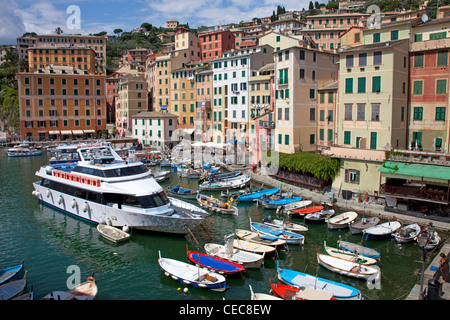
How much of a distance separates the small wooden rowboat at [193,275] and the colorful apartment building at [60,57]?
275 ft

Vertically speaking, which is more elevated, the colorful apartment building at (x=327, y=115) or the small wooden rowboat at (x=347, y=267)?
the colorful apartment building at (x=327, y=115)

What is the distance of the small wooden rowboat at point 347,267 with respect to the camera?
731 inches

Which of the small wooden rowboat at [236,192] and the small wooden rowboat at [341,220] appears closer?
the small wooden rowboat at [341,220]

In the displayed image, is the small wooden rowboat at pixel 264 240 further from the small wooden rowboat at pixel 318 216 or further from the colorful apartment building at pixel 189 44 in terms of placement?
the colorful apartment building at pixel 189 44

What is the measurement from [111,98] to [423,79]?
3256 inches

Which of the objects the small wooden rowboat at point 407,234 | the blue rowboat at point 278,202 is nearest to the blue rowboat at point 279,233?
the blue rowboat at point 278,202

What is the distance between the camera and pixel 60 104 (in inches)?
3009

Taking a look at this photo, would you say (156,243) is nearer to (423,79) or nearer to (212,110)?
(423,79)

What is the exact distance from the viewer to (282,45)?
5481 centimetres

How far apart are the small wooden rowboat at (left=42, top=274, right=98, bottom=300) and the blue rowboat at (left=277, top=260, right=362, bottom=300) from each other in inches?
355

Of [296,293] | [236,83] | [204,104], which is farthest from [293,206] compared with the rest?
[204,104]

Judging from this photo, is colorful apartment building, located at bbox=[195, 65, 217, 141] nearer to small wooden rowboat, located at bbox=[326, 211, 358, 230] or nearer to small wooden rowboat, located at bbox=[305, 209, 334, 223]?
small wooden rowboat, located at bbox=[305, 209, 334, 223]

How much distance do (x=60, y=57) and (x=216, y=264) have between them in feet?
301
